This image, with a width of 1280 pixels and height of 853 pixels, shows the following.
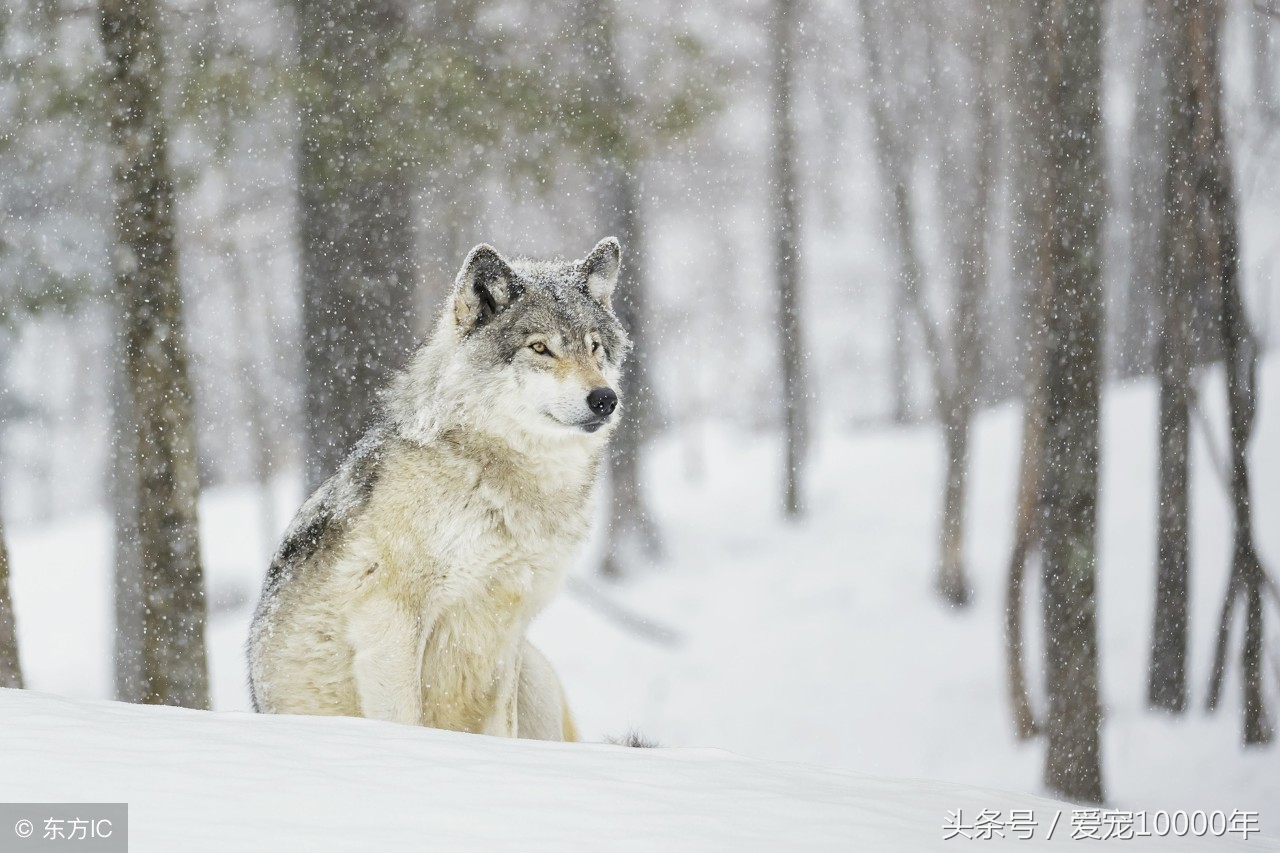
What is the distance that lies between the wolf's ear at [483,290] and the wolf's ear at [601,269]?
1.35 feet

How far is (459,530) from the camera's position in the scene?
4.82 m

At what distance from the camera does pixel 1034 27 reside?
859cm

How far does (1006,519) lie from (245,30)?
11.0 m

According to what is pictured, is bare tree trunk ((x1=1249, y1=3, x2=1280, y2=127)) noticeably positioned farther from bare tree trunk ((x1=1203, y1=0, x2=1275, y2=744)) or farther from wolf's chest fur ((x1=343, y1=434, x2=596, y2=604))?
wolf's chest fur ((x1=343, y1=434, x2=596, y2=604))

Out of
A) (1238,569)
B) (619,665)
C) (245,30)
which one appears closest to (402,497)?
(245,30)

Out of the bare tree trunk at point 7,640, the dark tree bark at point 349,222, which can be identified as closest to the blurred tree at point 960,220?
the dark tree bark at point 349,222

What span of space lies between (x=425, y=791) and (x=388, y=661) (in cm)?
166

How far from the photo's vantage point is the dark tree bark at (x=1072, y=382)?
8.32 metres

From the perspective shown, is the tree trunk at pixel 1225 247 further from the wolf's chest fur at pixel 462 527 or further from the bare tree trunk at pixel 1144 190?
the wolf's chest fur at pixel 462 527

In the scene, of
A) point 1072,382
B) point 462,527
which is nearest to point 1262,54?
point 1072,382

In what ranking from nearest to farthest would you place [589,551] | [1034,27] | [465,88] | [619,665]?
[465,88] → [1034,27] → [619,665] → [589,551]

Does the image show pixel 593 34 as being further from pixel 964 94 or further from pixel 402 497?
pixel 964 94

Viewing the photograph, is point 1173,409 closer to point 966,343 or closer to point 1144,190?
point 966,343

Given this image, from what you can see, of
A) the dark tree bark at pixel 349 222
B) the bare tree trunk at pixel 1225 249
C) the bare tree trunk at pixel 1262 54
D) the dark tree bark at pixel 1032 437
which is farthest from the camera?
the bare tree trunk at pixel 1262 54
